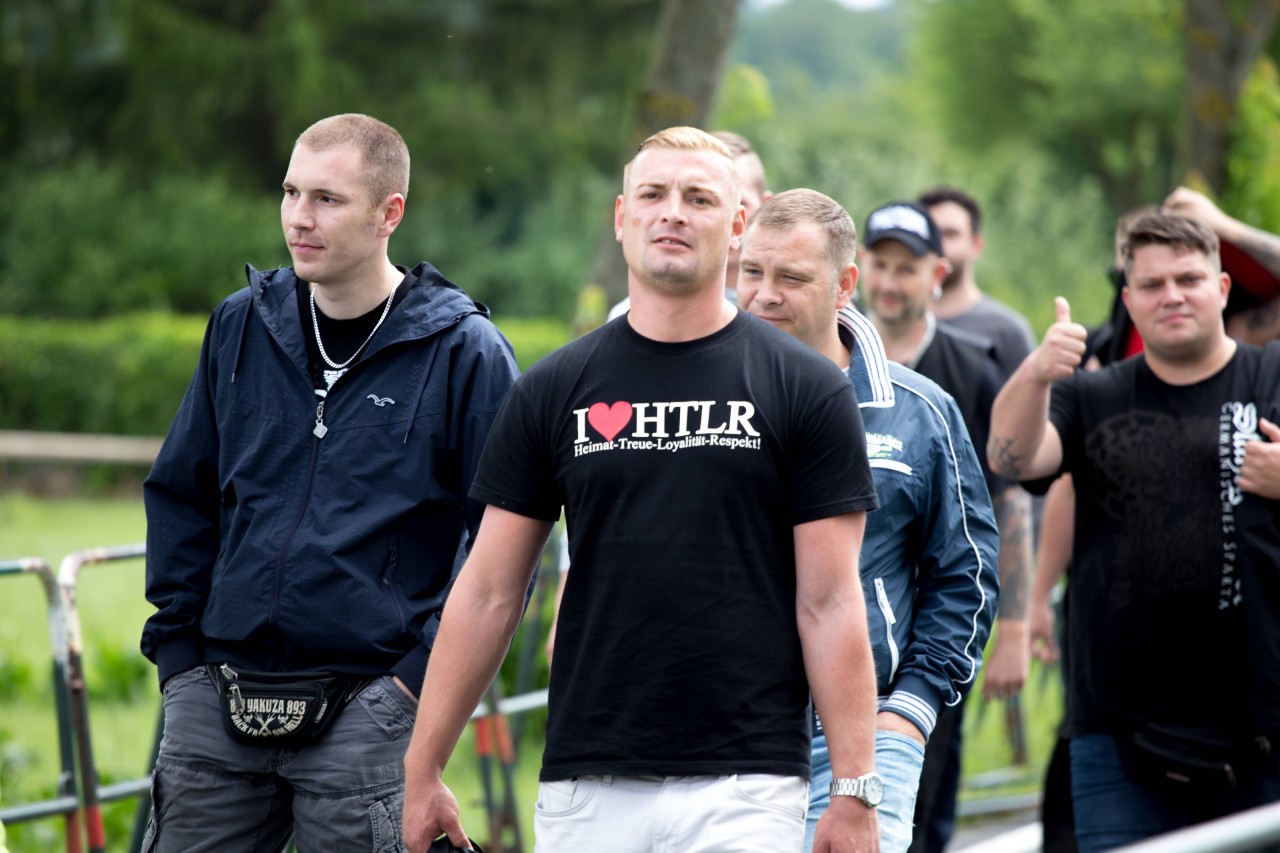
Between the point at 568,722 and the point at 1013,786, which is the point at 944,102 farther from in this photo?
the point at 568,722

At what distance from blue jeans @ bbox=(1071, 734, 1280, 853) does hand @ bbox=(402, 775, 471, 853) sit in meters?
2.30

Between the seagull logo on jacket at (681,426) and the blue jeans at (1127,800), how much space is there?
7.58ft

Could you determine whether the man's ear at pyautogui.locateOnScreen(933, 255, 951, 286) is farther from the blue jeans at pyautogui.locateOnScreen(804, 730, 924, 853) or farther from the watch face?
the watch face

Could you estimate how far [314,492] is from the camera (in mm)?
4004

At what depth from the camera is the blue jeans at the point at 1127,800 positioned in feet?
15.7

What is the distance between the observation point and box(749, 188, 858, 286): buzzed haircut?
405 cm

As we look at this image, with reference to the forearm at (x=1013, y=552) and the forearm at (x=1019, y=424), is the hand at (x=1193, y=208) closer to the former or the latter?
the forearm at (x=1019, y=424)

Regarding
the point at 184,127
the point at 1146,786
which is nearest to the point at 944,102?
the point at 184,127

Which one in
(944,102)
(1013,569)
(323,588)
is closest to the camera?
(323,588)

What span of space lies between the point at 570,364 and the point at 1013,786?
5928mm

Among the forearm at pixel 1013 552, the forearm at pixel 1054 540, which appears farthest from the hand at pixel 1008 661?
the forearm at pixel 1054 540

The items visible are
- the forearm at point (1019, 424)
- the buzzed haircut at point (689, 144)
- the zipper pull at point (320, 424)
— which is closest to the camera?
the buzzed haircut at point (689, 144)

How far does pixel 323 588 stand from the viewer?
154 inches

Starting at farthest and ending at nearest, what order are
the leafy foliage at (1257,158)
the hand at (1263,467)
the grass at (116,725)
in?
the leafy foliage at (1257,158), the grass at (116,725), the hand at (1263,467)
